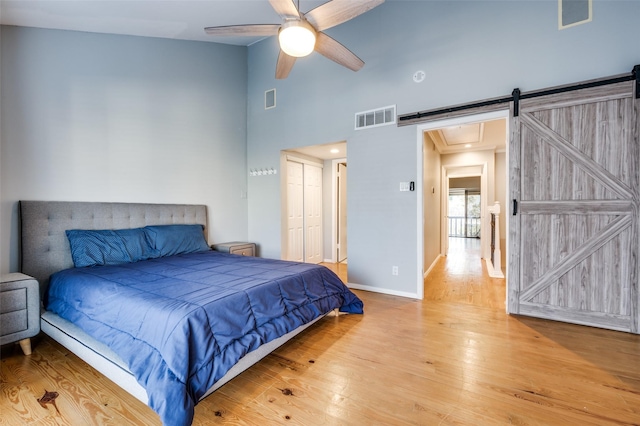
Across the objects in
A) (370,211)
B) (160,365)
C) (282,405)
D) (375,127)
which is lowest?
(282,405)

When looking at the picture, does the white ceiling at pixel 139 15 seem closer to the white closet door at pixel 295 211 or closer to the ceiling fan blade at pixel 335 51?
the ceiling fan blade at pixel 335 51

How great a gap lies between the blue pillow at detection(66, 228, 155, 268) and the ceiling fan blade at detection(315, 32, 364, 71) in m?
2.84

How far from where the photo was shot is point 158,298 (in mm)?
1833

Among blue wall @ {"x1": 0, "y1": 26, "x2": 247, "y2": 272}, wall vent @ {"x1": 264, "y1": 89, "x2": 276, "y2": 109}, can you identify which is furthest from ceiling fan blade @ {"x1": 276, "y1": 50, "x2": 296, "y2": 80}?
blue wall @ {"x1": 0, "y1": 26, "x2": 247, "y2": 272}

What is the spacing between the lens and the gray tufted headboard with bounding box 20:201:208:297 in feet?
9.02

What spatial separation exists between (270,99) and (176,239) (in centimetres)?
266

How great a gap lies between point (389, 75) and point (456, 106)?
0.96 m

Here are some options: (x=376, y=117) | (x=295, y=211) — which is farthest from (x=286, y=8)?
(x=295, y=211)

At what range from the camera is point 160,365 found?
1504 millimetres

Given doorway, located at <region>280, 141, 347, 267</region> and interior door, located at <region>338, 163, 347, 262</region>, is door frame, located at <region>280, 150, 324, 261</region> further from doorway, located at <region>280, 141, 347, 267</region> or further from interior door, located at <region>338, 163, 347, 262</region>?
interior door, located at <region>338, 163, 347, 262</region>

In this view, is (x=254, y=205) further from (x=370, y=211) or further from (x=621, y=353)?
(x=621, y=353)

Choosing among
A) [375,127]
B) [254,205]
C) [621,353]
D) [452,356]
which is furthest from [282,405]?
[254,205]

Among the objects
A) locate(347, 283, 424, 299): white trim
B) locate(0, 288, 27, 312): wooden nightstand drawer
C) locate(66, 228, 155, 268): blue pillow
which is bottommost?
locate(347, 283, 424, 299): white trim

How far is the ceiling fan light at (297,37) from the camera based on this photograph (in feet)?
6.89
